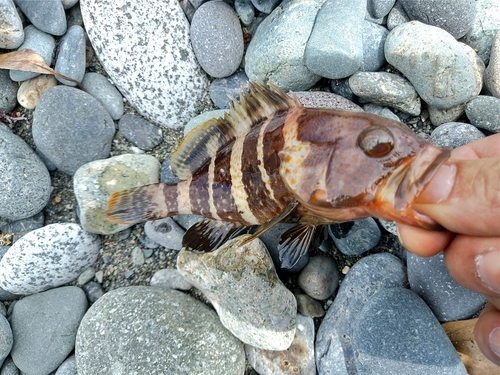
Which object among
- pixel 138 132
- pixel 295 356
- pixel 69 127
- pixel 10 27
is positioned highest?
pixel 10 27

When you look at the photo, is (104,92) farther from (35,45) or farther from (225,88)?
(225,88)

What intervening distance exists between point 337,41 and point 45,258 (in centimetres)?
313

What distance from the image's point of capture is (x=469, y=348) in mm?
2605

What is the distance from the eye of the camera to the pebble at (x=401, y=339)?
248 cm

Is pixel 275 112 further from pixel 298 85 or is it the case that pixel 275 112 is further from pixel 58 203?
pixel 58 203

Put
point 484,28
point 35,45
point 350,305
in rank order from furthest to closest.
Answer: point 35,45, point 484,28, point 350,305

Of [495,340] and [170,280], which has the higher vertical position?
[495,340]

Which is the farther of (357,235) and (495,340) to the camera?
(357,235)

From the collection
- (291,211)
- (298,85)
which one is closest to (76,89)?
(298,85)

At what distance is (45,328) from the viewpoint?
3.20m

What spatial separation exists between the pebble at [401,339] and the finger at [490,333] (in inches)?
31.4

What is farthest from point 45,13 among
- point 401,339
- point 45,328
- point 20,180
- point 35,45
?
point 401,339

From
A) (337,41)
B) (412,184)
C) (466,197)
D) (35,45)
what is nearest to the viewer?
(466,197)

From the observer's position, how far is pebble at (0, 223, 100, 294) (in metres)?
3.15
